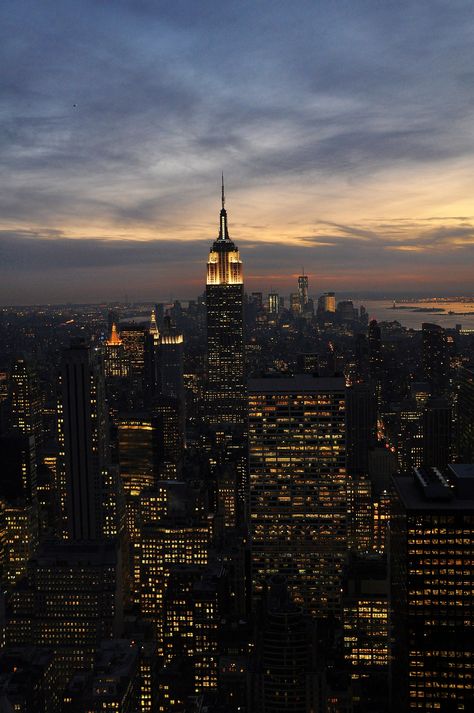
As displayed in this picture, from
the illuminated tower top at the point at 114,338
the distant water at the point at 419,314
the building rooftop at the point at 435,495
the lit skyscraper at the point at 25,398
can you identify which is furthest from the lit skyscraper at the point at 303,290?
the building rooftop at the point at 435,495

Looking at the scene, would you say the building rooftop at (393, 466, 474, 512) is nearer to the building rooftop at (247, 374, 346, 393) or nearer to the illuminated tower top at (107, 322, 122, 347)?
the building rooftop at (247, 374, 346, 393)

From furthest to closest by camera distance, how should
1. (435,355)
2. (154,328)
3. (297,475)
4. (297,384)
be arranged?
(154,328) → (435,355) → (297,475) → (297,384)

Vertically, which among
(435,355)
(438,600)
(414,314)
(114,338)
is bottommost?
(438,600)

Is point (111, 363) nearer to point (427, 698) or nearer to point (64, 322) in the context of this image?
point (64, 322)

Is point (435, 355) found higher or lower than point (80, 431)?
higher

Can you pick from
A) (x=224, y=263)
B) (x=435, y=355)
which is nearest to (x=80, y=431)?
(x=435, y=355)

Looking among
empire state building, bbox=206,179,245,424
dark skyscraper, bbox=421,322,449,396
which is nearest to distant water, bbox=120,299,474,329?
dark skyscraper, bbox=421,322,449,396

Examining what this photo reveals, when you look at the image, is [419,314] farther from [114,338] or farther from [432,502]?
[432,502]
